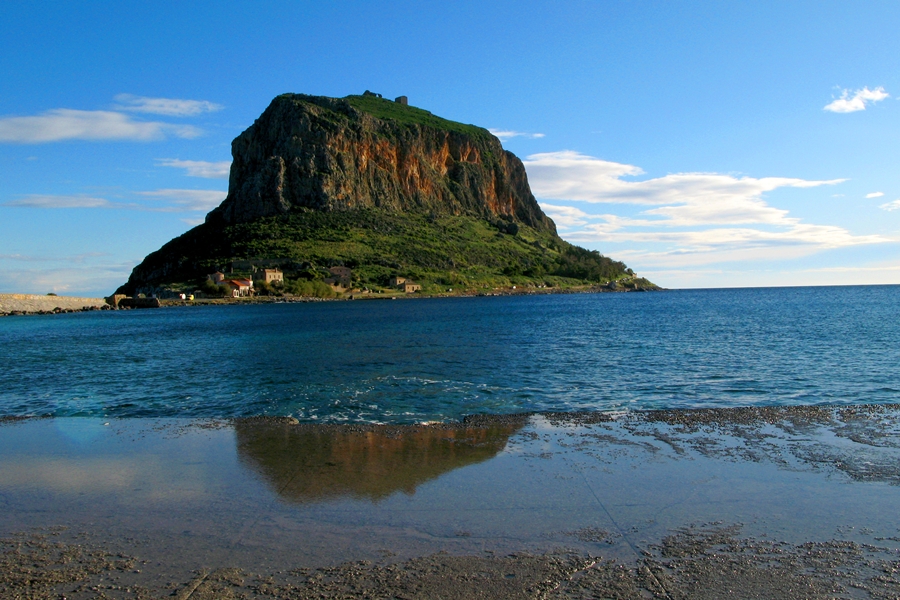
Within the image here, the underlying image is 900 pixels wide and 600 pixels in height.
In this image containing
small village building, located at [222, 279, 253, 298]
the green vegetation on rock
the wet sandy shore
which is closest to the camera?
the wet sandy shore

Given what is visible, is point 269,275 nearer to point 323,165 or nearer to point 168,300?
point 168,300

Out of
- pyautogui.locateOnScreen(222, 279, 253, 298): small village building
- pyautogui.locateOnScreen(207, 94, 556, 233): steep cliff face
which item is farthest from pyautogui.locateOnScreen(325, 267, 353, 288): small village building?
pyautogui.locateOnScreen(207, 94, 556, 233): steep cliff face

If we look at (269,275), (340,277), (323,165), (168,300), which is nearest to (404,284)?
(340,277)

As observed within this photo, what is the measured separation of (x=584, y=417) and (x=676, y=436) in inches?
103

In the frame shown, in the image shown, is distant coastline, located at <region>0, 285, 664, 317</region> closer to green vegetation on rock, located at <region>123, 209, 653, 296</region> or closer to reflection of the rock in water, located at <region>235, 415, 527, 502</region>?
green vegetation on rock, located at <region>123, 209, 653, 296</region>

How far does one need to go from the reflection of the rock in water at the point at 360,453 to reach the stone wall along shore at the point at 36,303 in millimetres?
102219

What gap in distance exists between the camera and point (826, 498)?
8.55 meters

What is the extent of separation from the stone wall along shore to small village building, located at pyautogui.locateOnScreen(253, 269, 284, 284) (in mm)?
30872

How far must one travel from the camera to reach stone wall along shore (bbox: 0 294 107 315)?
9600 cm

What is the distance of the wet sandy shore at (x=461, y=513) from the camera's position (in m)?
6.26

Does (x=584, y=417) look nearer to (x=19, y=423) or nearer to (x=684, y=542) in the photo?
(x=684, y=542)

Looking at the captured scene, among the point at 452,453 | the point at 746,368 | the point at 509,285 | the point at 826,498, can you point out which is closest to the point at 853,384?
the point at 746,368

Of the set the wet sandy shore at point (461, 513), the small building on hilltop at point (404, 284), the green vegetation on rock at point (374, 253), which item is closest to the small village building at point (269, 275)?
A: the green vegetation on rock at point (374, 253)

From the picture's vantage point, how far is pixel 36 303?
332ft
